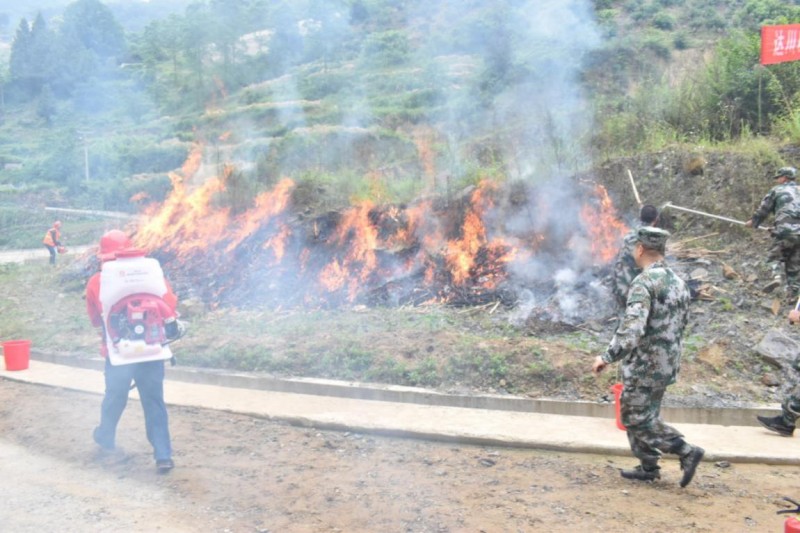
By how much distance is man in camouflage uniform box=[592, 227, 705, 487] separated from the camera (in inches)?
185

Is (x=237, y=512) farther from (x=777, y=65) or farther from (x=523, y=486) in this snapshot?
(x=777, y=65)

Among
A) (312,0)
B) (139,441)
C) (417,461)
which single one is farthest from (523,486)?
(312,0)

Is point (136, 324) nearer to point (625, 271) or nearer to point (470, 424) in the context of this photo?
point (470, 424)

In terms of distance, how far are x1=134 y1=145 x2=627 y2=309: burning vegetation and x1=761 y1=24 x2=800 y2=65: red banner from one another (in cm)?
390

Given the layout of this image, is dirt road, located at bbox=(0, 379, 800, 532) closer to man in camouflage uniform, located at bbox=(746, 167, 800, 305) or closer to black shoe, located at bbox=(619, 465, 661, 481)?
black shoe, located at bbox=(619, 465, 661, 481)

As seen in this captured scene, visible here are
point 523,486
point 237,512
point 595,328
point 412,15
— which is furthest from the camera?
point 412,15

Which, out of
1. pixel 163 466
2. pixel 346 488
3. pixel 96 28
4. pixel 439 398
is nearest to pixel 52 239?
pixel 439 398

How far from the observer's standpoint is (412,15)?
23.7 metres

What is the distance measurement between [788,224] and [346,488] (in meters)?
6.67

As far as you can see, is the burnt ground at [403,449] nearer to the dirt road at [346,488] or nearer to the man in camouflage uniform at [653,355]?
the dirt road at [346,488]

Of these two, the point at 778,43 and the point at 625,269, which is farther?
the point at 778,43

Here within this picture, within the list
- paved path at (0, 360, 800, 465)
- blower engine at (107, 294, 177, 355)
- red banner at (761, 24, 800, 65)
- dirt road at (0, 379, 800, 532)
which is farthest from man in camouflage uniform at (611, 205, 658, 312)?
red banner at (761, 24, 800, 65)

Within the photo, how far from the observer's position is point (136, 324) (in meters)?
5.34

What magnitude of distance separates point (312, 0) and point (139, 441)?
1787 centimetres
